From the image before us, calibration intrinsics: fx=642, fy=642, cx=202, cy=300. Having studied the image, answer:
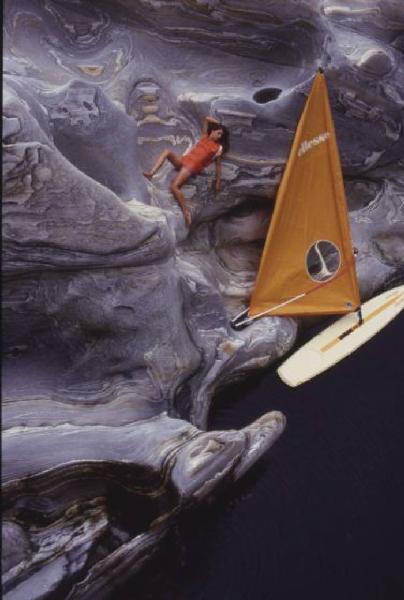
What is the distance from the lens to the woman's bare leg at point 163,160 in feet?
18.3

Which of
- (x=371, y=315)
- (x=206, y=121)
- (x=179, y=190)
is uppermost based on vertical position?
(x=206, y=121)

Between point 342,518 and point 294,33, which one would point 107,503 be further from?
point 294,33

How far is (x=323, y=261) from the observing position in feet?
21.0

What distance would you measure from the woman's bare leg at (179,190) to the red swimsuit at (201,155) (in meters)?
0.06

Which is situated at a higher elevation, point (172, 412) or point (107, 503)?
point (172, 412)

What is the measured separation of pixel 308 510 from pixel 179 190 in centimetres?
291

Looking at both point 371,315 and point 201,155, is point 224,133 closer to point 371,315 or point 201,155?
point 201,155

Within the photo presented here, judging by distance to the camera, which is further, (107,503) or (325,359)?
(325,359)

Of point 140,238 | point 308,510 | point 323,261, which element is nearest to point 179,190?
A: point 140,238

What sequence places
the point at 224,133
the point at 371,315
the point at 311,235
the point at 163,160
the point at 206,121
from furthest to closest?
the point at 371,315 < the point at 311,235 < the point at 224,133 < the point at 206,121 < the point at 163,160

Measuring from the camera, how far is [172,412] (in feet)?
16.5

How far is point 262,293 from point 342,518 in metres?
2.17

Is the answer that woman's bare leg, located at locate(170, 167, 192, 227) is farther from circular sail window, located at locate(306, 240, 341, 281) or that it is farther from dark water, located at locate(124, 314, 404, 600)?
dark water, located at locate(124, 314, 404, 600)

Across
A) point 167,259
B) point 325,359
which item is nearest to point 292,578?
point 325,359
